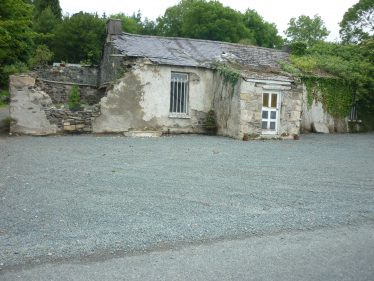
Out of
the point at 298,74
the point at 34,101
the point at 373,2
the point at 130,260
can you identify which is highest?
the point at 373,2

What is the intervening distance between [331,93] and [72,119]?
43.4 ft

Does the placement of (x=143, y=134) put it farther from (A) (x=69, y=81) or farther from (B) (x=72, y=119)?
(A) (x=69, y=81)

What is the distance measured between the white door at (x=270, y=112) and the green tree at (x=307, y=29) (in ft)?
149

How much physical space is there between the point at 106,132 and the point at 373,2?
32.2m

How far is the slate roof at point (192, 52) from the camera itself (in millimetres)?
16734

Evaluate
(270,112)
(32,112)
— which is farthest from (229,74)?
(32,112)

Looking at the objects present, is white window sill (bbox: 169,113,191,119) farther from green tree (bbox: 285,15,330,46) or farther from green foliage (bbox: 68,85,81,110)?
green tree (bbox: 285,15,330,46)

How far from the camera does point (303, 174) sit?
920 cm

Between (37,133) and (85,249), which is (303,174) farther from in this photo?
(37,133)

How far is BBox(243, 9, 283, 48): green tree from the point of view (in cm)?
5994

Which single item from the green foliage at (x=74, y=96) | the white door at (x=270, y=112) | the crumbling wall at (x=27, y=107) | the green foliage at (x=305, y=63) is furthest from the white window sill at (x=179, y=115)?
the green foliage at (x=74, y=96)

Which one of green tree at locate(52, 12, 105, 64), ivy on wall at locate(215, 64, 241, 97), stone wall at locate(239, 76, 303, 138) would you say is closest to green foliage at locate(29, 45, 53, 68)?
green tree at locate(52, 12, 105, 64)

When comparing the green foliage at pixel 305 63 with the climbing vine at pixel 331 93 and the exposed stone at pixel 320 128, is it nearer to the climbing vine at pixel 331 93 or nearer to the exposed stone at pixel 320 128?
the climbing vine at pixel 331 93

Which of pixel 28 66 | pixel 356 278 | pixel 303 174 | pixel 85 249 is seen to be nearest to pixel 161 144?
pixel 303 174
